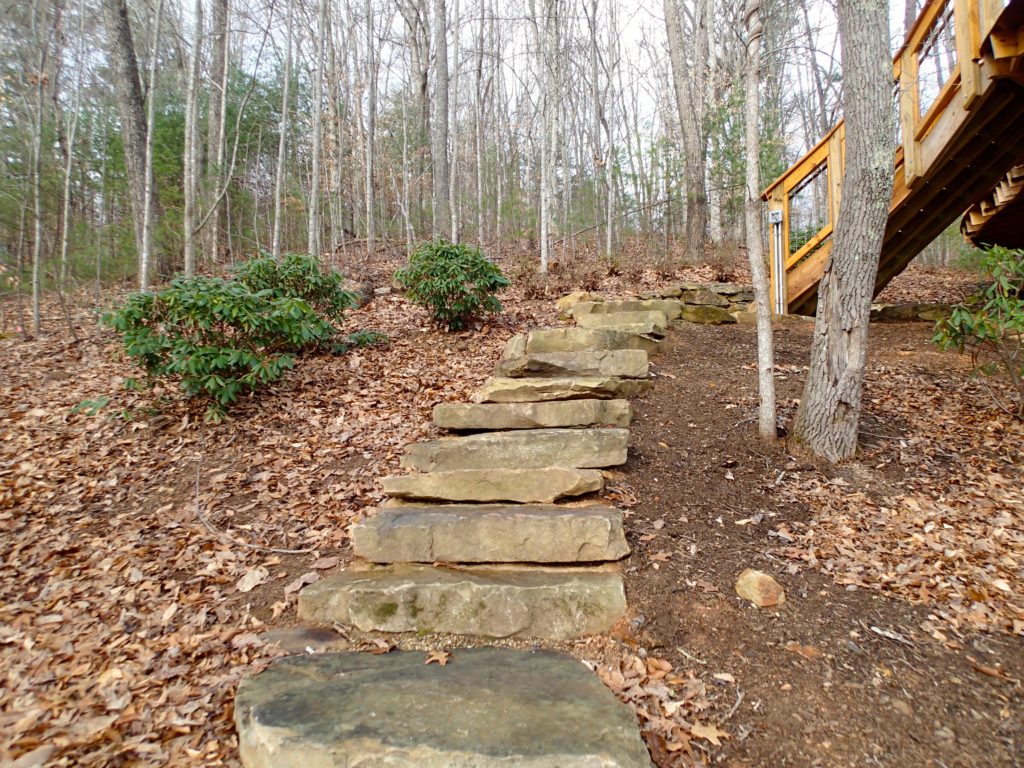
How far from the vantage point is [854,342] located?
12.8 feet

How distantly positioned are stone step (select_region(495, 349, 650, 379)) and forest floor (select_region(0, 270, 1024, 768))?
0.39m

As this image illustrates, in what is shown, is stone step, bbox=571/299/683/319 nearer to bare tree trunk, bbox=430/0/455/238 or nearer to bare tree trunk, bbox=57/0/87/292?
bare tree trunk, bbox=430/0/455/238

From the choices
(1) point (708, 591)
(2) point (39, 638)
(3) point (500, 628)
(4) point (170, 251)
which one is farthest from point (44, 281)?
(1) point (708, 591)

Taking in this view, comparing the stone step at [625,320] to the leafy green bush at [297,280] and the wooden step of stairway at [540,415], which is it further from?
the leafy green bush at [297,280]

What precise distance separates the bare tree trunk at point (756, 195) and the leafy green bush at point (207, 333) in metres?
4.21

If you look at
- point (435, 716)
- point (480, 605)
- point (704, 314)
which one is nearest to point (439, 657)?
point (480, 605)

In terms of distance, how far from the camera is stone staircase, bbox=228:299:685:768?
193cm

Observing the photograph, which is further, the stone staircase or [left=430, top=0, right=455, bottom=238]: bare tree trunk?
→ [left=430, top=0, right=455, bottom=238]: bare tree trunk

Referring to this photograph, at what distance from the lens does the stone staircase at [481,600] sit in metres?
1.93

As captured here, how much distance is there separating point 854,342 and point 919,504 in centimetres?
119

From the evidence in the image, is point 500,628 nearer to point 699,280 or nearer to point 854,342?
point 854,342

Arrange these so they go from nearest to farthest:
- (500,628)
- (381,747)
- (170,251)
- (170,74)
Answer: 1. (381,747)
2. (500,628)
3. (170,251)
4. (170,74)

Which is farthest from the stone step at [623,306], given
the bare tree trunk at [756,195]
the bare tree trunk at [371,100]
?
the bare tree trunk at [371,100]

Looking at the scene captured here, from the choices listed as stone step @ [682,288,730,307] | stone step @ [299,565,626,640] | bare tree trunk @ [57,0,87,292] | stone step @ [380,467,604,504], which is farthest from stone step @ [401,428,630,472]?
bare tree trunk @ [57,0,87,292]
